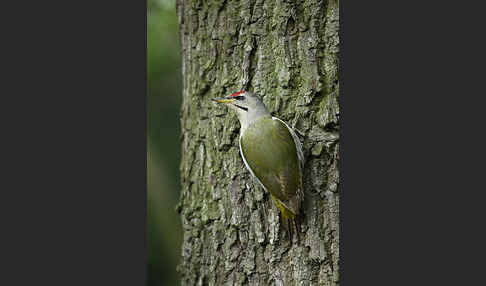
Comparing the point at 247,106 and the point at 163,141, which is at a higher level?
the point at 247,106

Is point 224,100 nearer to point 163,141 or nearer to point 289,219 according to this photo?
point 289,219

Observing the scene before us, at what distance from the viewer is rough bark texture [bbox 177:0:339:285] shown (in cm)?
217

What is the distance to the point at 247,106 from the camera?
2.26m

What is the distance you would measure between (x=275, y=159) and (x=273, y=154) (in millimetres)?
29

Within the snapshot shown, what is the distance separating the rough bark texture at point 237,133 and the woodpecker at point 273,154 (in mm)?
87

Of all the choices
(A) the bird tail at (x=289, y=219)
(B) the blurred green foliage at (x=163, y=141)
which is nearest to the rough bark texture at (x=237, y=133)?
(A) the bird tail at (x=289, y=219)

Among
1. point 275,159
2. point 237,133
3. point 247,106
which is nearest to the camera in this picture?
point 275,159

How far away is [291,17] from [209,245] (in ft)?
4.66

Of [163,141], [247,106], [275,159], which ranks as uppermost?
[247,106]

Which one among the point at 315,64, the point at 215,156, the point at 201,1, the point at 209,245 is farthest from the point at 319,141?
the point at 201,1

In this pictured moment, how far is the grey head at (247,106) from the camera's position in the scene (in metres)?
2.25

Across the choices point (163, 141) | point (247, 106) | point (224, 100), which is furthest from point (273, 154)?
point (163, 141)

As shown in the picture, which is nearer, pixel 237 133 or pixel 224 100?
pixel 224 100

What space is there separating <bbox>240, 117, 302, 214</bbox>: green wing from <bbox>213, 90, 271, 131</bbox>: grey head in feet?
0.16
